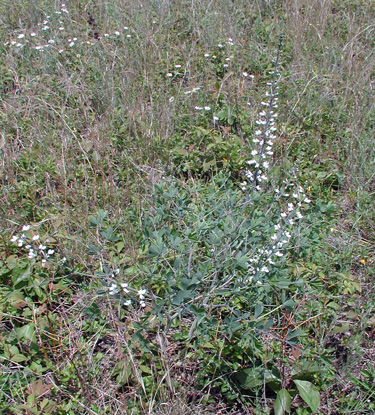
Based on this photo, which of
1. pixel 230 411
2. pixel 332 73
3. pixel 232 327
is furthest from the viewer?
pixel 332 73

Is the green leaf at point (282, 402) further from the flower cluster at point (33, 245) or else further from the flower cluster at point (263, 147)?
the flower cluster at point (33, 245)

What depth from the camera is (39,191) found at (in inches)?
116

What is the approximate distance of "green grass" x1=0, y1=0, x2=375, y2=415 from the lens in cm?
192

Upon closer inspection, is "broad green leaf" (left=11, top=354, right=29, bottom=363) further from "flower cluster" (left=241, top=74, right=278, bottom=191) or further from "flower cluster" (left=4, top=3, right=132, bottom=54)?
"flower cluster" (left=4, top=3, right=132, bottom=54)

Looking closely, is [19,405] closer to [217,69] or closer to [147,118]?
[147,118]

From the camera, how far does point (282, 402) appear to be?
1.87m

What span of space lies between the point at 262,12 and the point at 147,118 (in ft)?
9.09

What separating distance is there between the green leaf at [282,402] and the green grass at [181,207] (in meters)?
0.01

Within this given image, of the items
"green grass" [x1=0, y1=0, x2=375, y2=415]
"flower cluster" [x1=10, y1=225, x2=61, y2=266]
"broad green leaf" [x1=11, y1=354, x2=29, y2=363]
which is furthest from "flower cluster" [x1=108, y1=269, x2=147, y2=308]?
"broad green leaf" [x1=11, y1=354, x2=29, y2=363]

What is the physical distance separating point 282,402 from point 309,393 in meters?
0.14

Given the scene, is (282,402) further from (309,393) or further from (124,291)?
(124,291)

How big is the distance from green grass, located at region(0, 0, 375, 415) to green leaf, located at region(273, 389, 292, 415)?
0.03 feet

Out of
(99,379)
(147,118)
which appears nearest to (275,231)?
(99,379)

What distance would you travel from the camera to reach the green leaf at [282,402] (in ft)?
6.11
